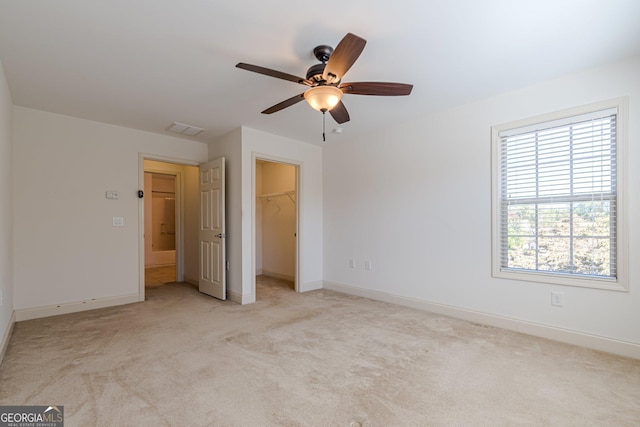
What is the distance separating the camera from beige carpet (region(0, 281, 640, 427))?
179 centimetres

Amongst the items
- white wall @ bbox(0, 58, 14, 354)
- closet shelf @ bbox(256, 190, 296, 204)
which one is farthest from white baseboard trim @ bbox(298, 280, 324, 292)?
white wall @ bbox(0, 58, 14, 354)

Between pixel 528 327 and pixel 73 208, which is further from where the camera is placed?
pixel 73 208

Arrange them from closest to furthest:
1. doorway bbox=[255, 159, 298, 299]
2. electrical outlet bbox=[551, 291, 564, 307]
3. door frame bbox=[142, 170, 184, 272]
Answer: electrical outlet bbox=[551, 291, 564, 307], door frame bbox=[142, 170, 184, 272], doorway bbox=[255, 159, 298, 299]

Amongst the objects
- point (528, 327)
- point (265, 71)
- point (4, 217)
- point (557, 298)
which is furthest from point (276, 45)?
point (528, 327)

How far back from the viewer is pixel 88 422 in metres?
1.71

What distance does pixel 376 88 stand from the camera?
235 centimetres

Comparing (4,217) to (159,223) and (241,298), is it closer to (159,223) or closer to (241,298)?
(241,298)

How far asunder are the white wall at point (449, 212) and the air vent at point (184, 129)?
2100 mm

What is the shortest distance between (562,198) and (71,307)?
A: 5631 millimetres

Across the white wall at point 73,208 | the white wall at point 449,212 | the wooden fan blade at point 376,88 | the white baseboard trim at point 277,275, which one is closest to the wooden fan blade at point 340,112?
the wooden fan blade at point 376,88

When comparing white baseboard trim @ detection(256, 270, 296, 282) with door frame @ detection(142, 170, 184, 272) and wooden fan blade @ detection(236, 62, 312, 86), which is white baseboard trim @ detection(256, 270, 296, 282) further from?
wooden fan blade @ detection(236, 62, 312, 86)

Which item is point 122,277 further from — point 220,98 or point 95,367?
point 220,98

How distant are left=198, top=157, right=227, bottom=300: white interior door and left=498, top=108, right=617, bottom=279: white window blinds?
3.54 metres
